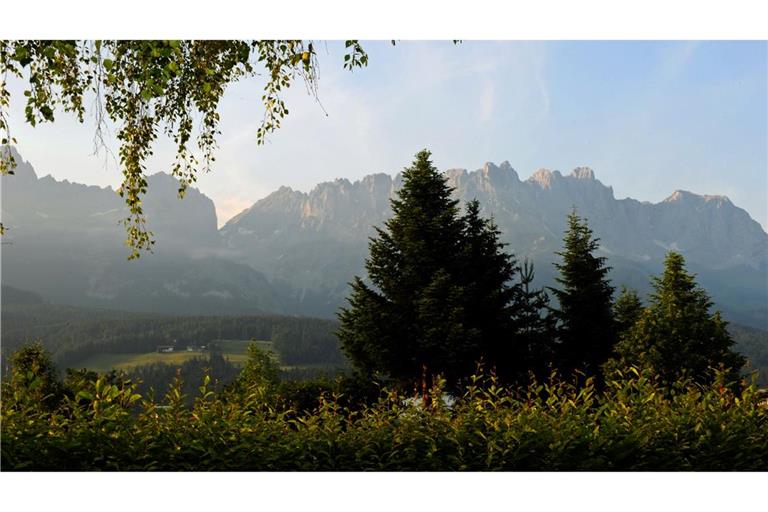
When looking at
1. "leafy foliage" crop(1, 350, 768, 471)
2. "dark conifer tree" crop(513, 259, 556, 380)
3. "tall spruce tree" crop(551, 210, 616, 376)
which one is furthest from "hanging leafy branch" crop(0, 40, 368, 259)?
"tall spruce tree" crop(551, 210, 616, 376)

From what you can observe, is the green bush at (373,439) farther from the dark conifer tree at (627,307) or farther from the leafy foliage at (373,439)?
the dark conifer tree at (627,307)

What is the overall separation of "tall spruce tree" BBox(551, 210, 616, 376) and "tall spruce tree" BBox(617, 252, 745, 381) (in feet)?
27.0

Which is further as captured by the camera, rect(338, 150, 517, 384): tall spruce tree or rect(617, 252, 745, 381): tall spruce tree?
rect(338, 150, 517, 384): tall spruce tree

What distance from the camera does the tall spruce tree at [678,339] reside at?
18375mm

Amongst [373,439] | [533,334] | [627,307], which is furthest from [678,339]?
[373,439]

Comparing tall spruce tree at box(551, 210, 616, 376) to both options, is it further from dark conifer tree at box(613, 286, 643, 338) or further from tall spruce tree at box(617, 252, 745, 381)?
tall spruce tree at box(617, 252, 745, 381)

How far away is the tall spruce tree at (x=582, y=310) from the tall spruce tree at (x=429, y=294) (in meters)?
5.05

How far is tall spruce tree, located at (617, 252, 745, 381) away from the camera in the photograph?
18.4 m

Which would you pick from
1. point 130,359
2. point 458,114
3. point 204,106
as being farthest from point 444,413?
point 130,359

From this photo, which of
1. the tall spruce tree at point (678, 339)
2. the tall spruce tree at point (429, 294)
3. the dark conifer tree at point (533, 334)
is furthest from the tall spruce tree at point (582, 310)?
the tall spruce tree at point (678, 339)

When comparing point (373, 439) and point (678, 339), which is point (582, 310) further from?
point (373, 439)
